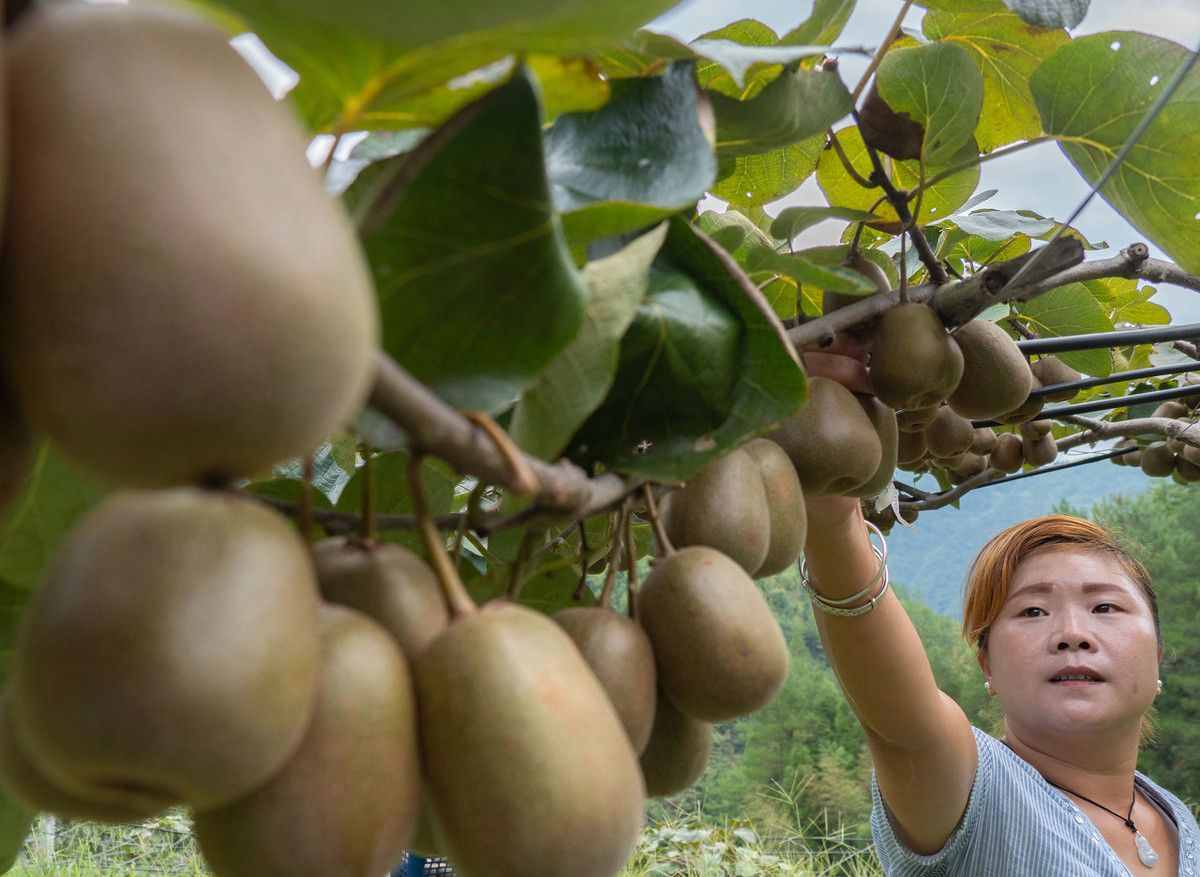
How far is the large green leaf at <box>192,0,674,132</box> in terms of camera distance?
228 millimetres

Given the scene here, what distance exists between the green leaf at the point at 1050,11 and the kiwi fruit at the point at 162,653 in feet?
1.64

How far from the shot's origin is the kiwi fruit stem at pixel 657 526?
0.41 m

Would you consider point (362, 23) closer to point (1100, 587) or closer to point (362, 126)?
point (362, 126)

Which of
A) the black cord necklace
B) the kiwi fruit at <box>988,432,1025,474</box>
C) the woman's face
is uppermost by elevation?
the kiwi fruit at <box>988,432,1025,474</box>

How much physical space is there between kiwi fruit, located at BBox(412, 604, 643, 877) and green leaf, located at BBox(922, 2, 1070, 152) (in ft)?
1.92

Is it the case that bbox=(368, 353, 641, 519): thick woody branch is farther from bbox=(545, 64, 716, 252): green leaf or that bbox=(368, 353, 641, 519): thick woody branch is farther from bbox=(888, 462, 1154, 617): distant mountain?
bbox=(888, 462, 1154, 617): distant mountain

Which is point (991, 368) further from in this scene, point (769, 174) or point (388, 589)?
point (388, 589)

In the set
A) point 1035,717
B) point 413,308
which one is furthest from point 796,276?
point 1035,717

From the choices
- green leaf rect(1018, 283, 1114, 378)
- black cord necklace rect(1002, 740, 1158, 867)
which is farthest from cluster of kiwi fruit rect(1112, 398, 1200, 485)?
green leaf rect(1018, 283, 1114, 378)

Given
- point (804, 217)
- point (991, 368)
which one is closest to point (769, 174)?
point (804, 217)

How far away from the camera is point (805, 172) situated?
777 millimetres

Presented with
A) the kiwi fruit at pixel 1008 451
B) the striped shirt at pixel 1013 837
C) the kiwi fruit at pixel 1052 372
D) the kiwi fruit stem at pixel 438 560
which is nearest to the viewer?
the kiwi fruit stem at pixel 438 560

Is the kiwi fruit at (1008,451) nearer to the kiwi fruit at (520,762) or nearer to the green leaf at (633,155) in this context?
the green leaf at (633,155)

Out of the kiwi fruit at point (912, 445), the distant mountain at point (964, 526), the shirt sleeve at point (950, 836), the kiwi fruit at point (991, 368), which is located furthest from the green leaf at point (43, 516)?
the distant mountain at point (964, 526)
